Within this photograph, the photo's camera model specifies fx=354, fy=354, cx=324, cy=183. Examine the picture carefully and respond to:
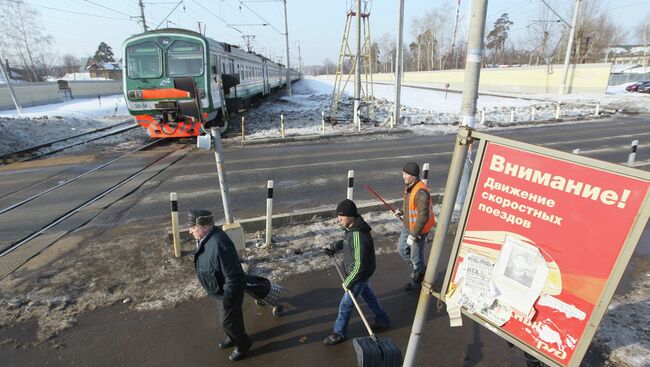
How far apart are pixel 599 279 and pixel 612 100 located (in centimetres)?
3670

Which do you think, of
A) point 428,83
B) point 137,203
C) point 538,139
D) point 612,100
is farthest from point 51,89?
point 428,83

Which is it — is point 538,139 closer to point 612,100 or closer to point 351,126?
point 351,126

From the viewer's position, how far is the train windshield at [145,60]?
12.9 meters

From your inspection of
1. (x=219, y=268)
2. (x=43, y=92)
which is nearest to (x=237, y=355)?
(x=219, y=268)

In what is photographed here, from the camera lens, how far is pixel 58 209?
754 centimetres

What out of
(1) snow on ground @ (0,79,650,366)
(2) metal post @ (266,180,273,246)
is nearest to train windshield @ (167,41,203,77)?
(1) snow on ground @ (0,79,650,366)

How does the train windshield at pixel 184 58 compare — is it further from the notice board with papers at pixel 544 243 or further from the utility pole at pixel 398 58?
the notice board with papers at pixel 544 243

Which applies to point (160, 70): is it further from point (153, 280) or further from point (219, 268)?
point (219, 268)

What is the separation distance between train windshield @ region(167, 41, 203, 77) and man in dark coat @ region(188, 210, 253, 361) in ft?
37.4

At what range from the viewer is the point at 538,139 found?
14.9 m

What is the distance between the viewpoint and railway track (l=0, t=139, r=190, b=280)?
229 inches

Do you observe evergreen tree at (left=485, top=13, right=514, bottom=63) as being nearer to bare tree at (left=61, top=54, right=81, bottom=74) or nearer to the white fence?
the white fence

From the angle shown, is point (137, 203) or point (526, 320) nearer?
point (526, 320)

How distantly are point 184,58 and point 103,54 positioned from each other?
92.9 m
